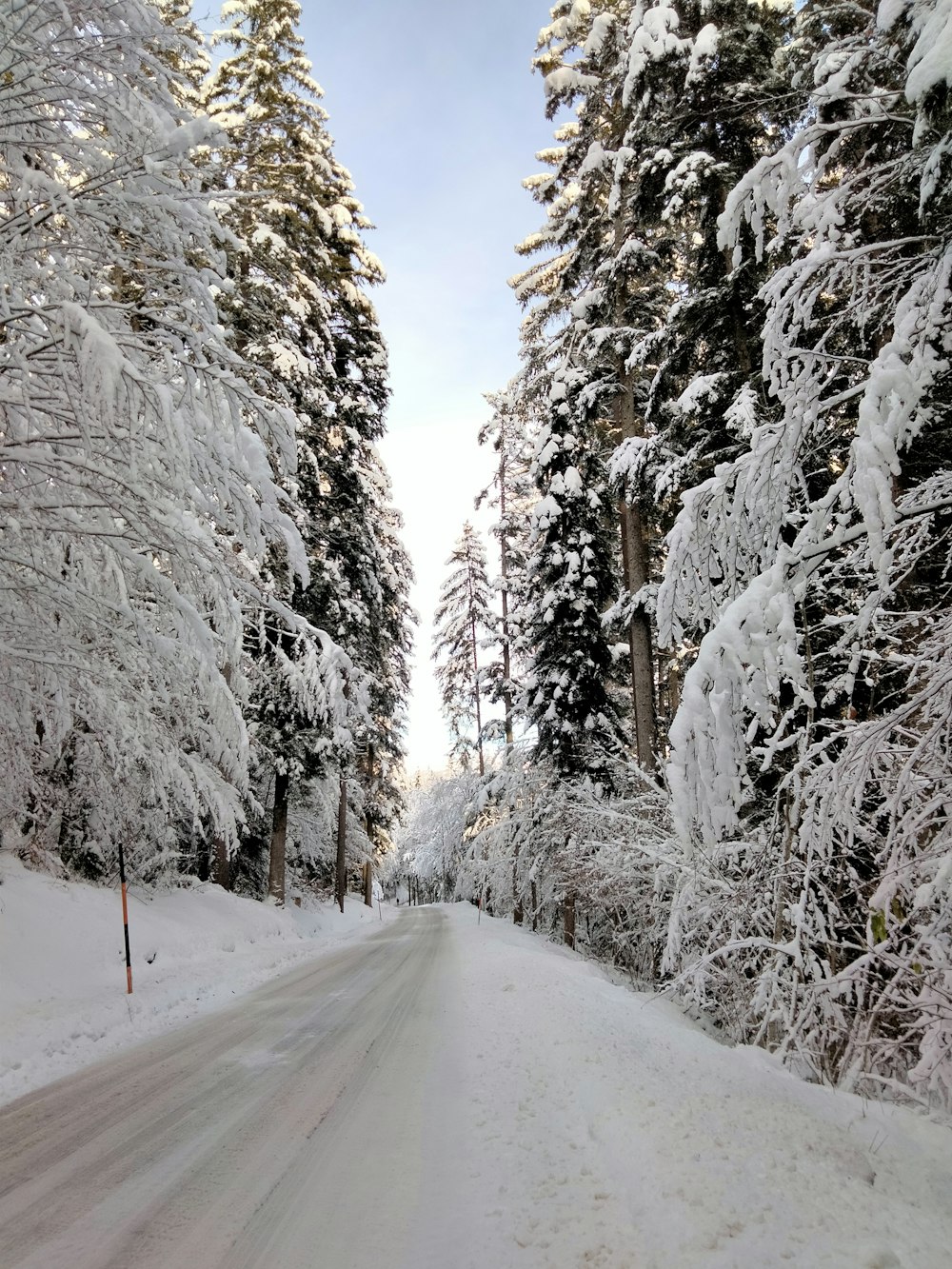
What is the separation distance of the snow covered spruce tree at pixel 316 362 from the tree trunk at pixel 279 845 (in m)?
0.06

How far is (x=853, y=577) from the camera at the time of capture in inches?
174

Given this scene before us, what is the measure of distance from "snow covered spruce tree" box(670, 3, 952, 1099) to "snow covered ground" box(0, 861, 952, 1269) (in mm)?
867

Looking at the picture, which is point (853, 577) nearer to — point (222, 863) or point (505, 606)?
point (222, 863)

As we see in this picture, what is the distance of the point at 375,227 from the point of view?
18.6 meters

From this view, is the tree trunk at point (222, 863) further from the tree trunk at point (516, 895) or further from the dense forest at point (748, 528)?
the tree trunk at point (516, 895)

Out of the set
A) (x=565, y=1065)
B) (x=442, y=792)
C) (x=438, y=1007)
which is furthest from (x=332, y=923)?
(x=565, y=1065)

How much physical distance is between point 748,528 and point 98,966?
345 inches

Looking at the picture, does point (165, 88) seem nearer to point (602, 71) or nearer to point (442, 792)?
point (602, 71)

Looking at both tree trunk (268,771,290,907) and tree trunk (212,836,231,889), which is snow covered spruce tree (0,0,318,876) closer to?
tree trunk (212,836,231,889)

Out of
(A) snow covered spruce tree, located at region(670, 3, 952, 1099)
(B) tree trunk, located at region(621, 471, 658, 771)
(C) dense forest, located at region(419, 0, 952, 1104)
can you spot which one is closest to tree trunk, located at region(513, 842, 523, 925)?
(C) dense forest, located at region(419, 0, 952, 1104)

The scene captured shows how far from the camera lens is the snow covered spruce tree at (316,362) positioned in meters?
14.1

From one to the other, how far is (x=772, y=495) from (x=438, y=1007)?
6.04 meters

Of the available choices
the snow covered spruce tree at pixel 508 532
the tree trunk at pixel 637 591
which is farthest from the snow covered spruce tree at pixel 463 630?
the tree trunk at pixel 637 591

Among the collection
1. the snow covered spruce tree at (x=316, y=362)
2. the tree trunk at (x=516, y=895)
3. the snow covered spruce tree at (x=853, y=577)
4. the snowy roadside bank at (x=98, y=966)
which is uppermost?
the snow covered spruce tree at (x=316, y=362)
